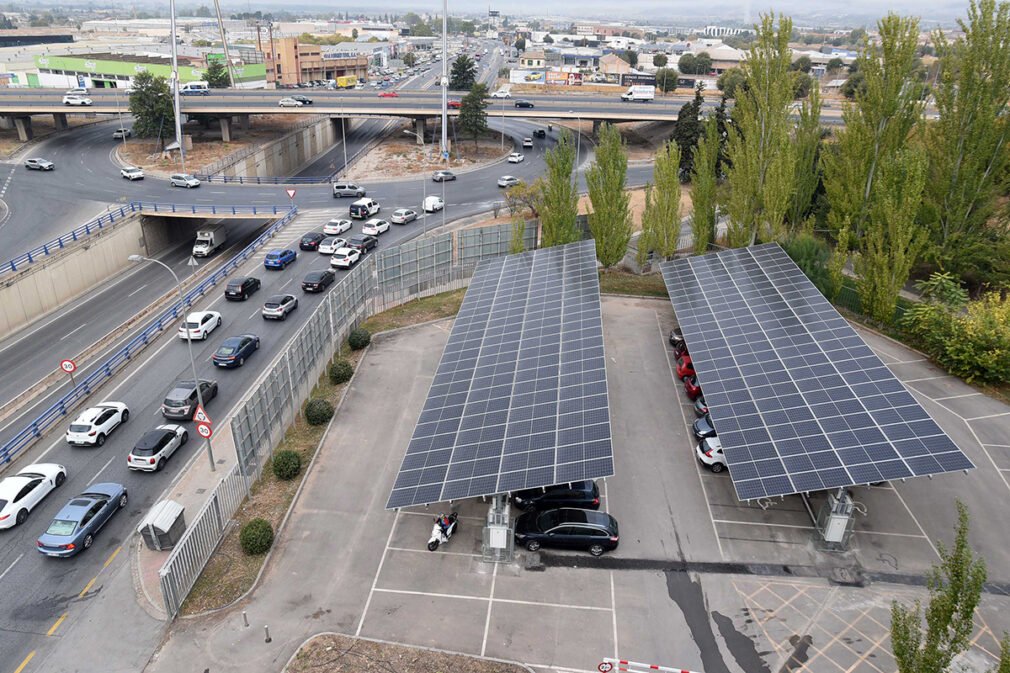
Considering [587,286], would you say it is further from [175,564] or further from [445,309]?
[175,564]

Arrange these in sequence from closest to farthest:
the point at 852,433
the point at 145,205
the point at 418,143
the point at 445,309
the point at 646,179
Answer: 1. the point at 852,433
2. the point at 445,309
3. the point at 145,205
4. the point at 646,179
5. the point at 418,143

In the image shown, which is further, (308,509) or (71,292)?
(71,292)

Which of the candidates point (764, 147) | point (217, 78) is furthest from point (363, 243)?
point (217, 78)

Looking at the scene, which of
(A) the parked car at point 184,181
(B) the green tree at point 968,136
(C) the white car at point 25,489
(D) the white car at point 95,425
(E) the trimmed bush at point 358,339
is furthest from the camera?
(A) the parked car at point 184,181

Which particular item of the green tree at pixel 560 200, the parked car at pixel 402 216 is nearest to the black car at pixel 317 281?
the parked car at pixel 402 216

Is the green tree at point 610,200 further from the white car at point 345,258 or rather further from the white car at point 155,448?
the white car at point 155,448

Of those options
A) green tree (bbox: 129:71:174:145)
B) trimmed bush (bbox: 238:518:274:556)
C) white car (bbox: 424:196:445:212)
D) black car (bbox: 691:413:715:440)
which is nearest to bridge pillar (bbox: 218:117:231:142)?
green tree (bbox: 129:71:174:145)

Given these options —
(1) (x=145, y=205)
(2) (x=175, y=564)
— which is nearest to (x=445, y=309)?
(2) (x=175, y=564)
